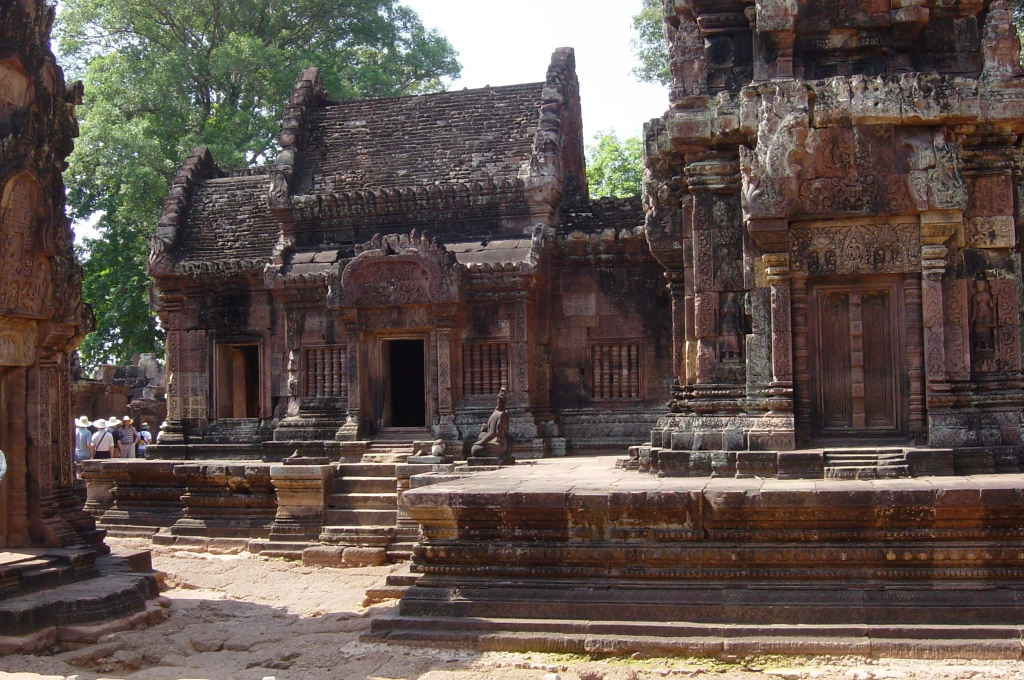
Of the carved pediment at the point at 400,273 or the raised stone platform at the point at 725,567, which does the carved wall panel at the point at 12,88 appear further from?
the carved pediment at the point at 400,273

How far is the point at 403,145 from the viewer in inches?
643

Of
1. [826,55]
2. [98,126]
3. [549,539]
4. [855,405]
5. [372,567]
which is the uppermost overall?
[98,126]

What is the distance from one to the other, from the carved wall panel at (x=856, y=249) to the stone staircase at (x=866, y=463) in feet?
4.40

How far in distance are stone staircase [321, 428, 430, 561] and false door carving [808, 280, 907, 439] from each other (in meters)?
5.17

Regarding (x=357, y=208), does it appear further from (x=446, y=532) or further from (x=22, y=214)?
(x=446, y=532)

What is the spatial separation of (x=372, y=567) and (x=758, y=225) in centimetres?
588

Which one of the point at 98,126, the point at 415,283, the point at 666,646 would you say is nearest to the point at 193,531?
the point at 415,283

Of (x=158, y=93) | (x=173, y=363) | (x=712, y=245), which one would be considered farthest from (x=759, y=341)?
(x=158, y=93)

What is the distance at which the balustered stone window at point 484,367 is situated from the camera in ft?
46.9

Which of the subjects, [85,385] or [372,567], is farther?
[85,385]

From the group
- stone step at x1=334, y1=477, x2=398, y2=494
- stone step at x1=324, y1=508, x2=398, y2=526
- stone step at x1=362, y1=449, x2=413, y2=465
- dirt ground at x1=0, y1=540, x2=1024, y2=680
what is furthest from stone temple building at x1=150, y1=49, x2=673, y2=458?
dirt ground at x1=0, y1=540, x2=1024, y2=680

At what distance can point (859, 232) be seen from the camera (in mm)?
8047

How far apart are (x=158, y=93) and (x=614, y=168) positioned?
1142 centimetres

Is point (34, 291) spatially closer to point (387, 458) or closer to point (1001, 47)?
point (387, 458)
